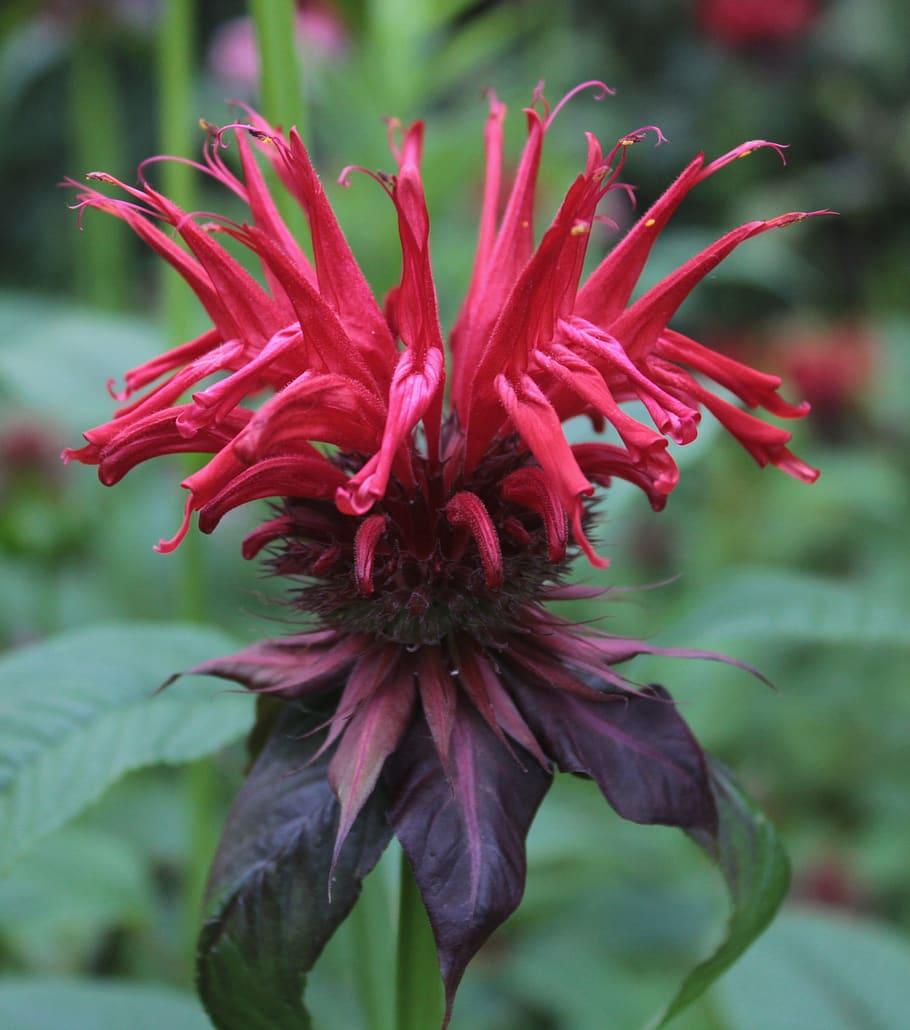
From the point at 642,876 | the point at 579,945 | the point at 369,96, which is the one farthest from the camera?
the point at 369,96

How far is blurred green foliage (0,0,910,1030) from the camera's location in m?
1.08

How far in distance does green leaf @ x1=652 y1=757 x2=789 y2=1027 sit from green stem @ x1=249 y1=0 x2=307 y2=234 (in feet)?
1.96

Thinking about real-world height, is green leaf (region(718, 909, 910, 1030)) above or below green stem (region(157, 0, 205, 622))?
below

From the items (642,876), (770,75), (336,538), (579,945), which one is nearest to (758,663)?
(642,876)

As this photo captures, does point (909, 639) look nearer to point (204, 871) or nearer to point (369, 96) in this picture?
point (204, 871)

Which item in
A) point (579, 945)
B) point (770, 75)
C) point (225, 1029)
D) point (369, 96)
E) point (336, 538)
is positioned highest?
point (770, 75)

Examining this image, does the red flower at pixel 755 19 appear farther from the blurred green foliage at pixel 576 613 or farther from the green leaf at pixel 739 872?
the green leaf at pixel 739 872

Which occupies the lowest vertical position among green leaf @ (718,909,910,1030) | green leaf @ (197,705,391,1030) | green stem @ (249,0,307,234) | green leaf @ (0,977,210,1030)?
green leaf @ (718,909,910,1030)

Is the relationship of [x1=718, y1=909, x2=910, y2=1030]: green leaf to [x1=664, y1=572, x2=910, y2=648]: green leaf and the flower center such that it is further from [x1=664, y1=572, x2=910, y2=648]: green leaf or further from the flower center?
the flower center

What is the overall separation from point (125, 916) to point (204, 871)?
10 cm

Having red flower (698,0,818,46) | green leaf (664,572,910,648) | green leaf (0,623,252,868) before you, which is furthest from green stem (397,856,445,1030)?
red flower (698,0,818,46)

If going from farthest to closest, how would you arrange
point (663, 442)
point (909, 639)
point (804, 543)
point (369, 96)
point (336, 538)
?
point (804, 543) < point (369, 96) < point (909, 639) < point (336, 538) < point (663, 442)

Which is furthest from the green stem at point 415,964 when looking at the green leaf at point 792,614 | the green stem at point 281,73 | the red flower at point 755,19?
the red flower at point 755,19

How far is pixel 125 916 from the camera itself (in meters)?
1.19
